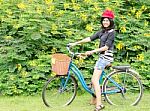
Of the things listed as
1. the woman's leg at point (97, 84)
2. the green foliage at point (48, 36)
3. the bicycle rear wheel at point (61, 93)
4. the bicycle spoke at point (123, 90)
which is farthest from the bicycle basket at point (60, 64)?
the green foliage at point (48, 36)

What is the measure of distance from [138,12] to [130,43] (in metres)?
0.98

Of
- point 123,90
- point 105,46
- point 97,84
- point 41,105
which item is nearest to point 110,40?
point 105,46

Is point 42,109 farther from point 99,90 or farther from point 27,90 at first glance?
point 27,90

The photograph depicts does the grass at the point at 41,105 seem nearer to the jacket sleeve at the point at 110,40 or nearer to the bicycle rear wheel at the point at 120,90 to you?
the bicycle rear wheel at the point at 120,90

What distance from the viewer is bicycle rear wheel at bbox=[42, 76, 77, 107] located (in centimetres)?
648

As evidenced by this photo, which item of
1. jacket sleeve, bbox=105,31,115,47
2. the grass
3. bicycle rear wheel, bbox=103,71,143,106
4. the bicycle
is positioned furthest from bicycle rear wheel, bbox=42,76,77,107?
jacket sleeve, bbox=105,31,115,47

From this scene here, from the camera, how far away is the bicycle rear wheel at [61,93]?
6.48 metres

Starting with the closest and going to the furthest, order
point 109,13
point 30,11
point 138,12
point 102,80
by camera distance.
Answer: point 109,13 → point 102,80 → point 30,11 → point 138,12

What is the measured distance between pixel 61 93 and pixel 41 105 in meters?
0.47

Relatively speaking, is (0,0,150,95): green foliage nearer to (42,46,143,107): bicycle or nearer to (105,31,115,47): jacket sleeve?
(42,46,143,107): bicycle

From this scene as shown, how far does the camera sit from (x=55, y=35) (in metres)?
8.72

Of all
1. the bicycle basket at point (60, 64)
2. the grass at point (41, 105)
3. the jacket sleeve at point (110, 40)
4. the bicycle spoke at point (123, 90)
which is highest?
the jacket sleeve at point (110, 40)

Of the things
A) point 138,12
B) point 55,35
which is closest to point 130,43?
point 138,12

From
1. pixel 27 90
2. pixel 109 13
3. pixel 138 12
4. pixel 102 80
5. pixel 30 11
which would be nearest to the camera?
pixel 109 13
